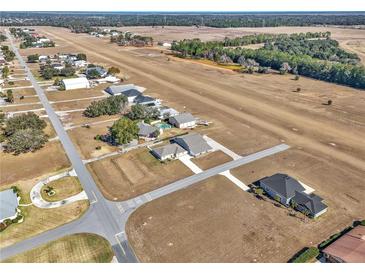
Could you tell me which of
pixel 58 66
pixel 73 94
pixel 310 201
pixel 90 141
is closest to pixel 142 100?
pixel 90 141

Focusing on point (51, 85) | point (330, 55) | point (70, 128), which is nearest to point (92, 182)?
point (70, 128)

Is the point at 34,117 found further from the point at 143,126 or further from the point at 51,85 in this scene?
the point at 51,85

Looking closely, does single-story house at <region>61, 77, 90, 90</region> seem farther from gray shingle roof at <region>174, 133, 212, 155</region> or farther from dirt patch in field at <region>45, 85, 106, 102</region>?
gray shingle roof at <region>174, 133, 212, 155</region>

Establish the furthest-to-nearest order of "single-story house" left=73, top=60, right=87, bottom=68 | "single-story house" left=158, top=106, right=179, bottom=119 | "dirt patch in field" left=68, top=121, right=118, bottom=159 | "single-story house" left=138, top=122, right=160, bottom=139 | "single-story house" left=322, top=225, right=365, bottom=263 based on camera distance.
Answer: "single-story house" left=73, top=60, right=87, bottom=68, "single-story house" left=158, top=106, right=179, bottom=119, "single-story house" left=138, top=122, right=160, bottom=139, "dirt patch in field" left=68, top=121, right=118, bottom=159, "single-story house" left=322, top=225, right=365, bottom=263

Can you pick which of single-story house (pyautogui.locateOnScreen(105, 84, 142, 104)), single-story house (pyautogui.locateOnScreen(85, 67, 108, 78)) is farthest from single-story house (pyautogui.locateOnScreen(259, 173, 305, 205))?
single-story house (pyautogui.locateOnScreen(85, 67, 108, 78))

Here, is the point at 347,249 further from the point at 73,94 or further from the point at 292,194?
the point at 73,94

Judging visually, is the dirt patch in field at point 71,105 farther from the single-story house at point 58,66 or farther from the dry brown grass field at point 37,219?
the single-story house at point 58,66
